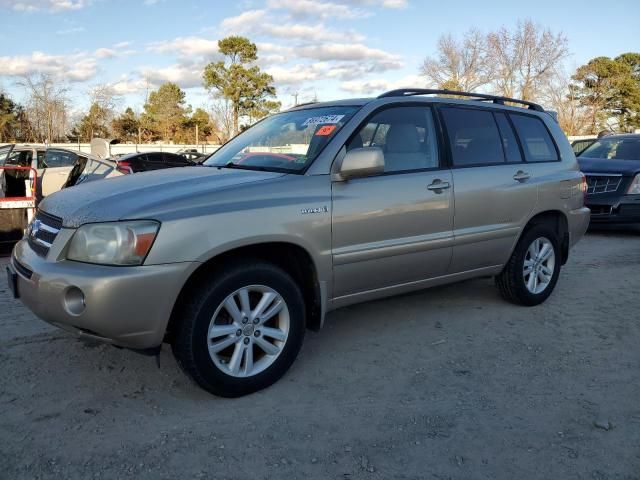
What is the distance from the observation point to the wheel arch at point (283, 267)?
293cm

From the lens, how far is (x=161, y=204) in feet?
9.25

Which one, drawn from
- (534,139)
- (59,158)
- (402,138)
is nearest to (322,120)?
(402,138)

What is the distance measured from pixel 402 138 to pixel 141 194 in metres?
1.85

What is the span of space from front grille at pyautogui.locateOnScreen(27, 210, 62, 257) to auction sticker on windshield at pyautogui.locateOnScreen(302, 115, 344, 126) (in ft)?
5.78

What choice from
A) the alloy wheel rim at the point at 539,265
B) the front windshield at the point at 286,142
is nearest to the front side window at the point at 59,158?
the front windshield at the point at 286,142

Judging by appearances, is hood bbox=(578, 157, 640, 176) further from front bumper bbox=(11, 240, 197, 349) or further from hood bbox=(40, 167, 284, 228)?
front bumper bbox=(11, 240, 197, 349)

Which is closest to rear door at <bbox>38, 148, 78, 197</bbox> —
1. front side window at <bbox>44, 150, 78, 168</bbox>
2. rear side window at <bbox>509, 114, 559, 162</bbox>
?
front side window at <bbox>44, 150, 78, 168</bbox>

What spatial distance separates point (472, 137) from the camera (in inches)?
168

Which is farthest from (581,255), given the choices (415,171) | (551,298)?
(415,171)

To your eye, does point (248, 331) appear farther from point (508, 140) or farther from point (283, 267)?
point (508, 140)

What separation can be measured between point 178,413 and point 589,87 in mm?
48007

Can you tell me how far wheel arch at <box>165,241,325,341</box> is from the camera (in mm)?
2930

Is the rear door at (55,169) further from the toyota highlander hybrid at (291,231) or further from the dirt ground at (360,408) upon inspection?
the toyota highlander hybrid at (291,231)

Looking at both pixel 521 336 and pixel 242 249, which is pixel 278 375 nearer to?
pixel 242 249
